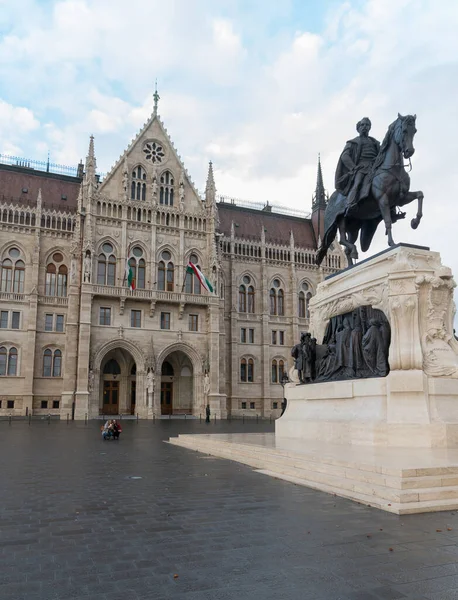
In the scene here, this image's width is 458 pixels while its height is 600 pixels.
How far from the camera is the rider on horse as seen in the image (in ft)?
44.4

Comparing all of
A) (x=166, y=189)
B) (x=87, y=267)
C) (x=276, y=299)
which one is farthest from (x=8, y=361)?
(x=276, y=299)

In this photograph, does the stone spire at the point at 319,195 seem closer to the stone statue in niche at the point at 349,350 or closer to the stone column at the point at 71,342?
the stone column at the point at 71,342

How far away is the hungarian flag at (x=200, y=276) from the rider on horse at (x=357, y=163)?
107 feet

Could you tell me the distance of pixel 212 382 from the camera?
4772cm

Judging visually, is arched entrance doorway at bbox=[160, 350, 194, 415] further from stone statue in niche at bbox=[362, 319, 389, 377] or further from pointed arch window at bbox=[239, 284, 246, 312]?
stone statue in niche at bbox=[362, 319, 389, 377]

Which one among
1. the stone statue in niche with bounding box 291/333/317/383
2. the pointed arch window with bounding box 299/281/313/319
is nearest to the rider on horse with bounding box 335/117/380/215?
the stone statue in niche with bounding box 291/333/317/383

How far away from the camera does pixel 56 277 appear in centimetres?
4762

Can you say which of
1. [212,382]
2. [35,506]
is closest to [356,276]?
[35,506]

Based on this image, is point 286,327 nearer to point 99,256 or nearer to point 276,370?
point 276,370

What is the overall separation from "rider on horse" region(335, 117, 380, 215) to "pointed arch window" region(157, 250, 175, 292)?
3561cm

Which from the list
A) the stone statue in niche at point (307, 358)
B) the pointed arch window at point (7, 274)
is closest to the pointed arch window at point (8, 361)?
the pointed arch window at point (7, 274)

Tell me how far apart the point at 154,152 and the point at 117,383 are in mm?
22784

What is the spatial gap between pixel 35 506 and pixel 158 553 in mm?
3126

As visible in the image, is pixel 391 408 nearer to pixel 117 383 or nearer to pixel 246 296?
pixel 117 383
